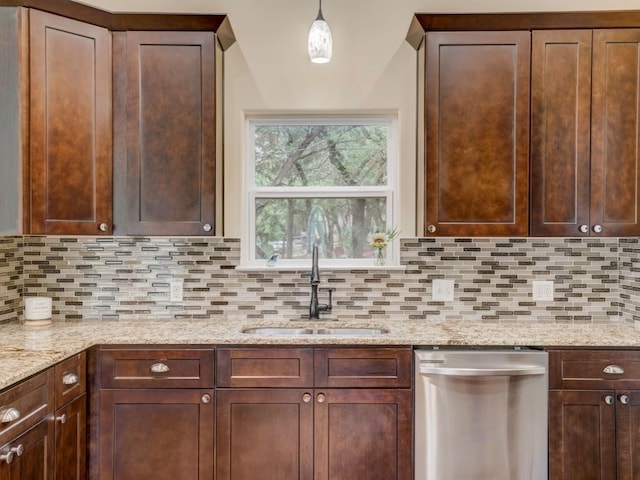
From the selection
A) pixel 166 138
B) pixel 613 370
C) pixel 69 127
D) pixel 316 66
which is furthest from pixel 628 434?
pixel 69 127

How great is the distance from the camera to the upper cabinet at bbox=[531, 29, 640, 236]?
213cm

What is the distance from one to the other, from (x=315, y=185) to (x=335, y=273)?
0.53 m

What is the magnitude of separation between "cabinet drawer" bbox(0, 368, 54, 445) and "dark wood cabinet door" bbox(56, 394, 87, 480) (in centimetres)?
11

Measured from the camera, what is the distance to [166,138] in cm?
216

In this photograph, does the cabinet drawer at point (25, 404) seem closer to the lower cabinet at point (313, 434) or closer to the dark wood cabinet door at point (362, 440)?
the lower cabinet at point (313, 434)

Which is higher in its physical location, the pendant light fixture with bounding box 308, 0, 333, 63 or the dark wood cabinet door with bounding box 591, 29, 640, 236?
the pendant light fixture with bounding box 308, 0, 333, 63

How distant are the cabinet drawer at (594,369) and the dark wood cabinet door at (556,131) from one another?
1.87ft

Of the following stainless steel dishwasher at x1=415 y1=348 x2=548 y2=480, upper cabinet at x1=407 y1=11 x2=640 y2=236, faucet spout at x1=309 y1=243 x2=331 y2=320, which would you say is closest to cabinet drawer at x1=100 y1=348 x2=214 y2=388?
faucet spout at x1=309 y1=243 x2=331 y2=320

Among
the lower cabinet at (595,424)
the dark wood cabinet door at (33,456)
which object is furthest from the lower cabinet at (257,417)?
the lower cabinet at (595,424)

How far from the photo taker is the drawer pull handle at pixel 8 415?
4.57ft

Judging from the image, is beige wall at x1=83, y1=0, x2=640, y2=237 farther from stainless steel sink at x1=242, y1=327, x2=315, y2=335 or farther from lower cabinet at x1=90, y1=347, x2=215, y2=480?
lower cabinet at x1=90, y1=347, x2=215, y2=480

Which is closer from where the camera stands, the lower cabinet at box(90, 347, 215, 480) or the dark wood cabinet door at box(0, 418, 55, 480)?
the dark wood cabinet door at box(0, 418, 55, 480)

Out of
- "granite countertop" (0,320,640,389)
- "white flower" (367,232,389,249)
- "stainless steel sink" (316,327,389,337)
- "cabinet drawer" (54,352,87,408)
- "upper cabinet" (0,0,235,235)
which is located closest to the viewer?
"cabinet drawer" (54,352,87,408)

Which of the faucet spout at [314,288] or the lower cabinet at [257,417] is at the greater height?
the faucet spout at [314,288]
